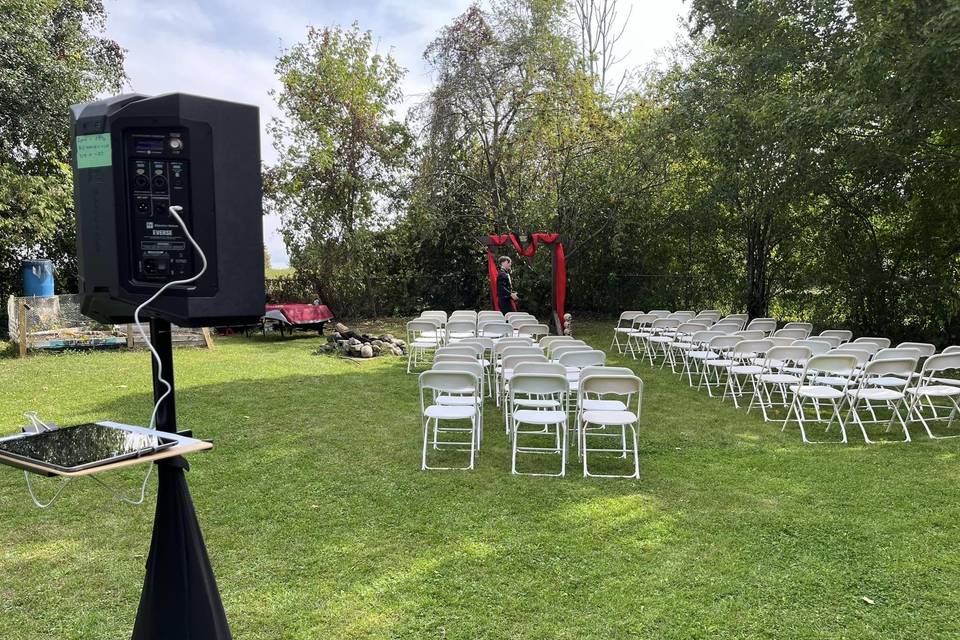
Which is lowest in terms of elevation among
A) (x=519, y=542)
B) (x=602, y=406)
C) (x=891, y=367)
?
(x=519, y=542)

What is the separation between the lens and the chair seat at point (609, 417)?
448 cm

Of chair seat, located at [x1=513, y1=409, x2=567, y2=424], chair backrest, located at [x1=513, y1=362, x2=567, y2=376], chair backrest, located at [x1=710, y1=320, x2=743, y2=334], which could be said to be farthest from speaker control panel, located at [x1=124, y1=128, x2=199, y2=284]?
chair backrest, located at [x1=710, y1=320, x2=743, y2=334]

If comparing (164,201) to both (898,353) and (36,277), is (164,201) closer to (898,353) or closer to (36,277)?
(898,353)

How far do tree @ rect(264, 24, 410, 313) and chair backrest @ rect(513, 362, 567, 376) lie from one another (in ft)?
35.3

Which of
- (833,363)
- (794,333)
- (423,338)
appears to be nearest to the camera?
(833,363)

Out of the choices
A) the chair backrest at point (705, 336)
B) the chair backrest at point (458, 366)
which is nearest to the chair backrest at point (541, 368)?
the chair backrest at point (458, 366)

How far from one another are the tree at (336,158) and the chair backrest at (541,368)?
1077 cm

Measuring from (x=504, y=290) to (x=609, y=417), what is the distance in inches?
292

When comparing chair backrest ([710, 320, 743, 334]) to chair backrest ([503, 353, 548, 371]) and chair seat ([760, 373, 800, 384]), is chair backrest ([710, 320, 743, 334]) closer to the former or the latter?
chair seat ([760, 373, 800, 384])

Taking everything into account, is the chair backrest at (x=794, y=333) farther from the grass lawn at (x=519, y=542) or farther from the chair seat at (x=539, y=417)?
the chair seat at (x=539, y=417)

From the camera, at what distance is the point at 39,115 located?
1175 cm

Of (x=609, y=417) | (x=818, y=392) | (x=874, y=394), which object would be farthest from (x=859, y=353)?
(x=609, y=417)

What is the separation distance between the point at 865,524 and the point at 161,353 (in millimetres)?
3807

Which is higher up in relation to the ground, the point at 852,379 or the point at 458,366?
the point at 458,366
